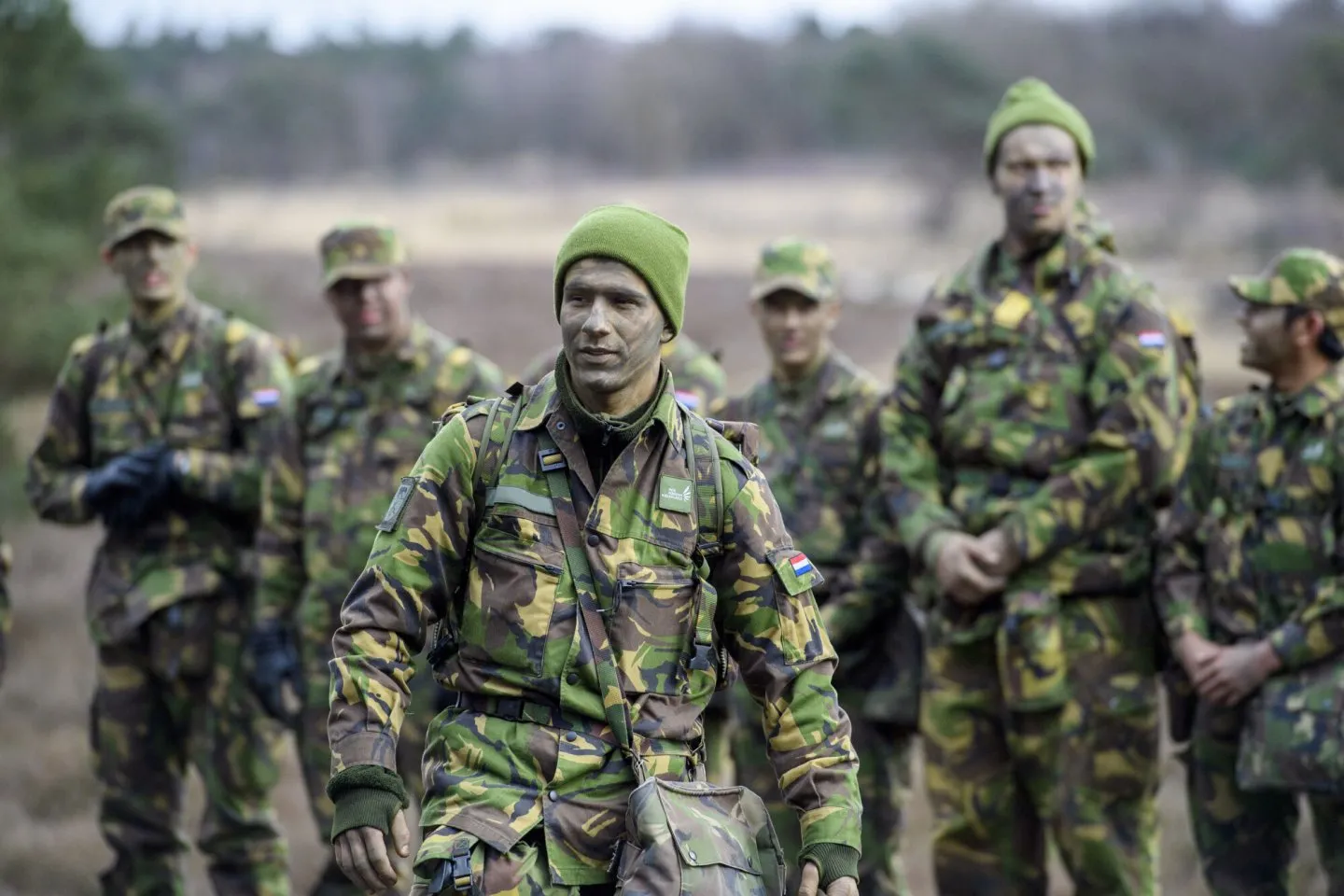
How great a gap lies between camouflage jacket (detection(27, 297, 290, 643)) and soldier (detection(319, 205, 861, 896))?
144 inches

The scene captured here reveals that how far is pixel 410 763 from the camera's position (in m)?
8.03

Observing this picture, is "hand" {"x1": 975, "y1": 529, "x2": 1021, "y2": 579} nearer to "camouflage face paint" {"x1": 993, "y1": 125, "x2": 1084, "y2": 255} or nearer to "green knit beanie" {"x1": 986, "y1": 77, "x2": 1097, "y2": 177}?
"camouflage face paint" {"x1": 993, "y1": 125, "x2": 1084, "y2": 255}

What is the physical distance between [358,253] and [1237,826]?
402 centimetres

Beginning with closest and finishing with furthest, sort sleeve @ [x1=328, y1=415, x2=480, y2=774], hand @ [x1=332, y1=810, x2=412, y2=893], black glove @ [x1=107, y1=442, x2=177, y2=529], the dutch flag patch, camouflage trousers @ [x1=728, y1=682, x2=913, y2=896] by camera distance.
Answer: hand @ [x1=332, y1=810, x2=412, y2=893] → sleeve @ [x1=328, y1=415, x2=480, y2=774] → camouflage trousers @ [x1=728, y1=682, x2=913, y2=896] → black glove @ [x1=107, y1=442, x2=177, y2=529] → the dutch flag patch

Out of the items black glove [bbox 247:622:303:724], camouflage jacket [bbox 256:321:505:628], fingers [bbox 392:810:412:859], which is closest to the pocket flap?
fingers [bbox 392:810:412:859]

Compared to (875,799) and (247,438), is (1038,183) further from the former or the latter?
(247,438)

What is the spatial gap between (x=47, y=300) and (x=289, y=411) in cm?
919

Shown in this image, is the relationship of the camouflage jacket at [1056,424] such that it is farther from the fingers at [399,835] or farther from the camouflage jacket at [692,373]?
the fingers at [399,835]

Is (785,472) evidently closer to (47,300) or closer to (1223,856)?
(1223,856)

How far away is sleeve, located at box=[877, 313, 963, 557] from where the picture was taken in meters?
7.11

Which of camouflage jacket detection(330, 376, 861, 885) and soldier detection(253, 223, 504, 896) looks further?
soldier detection(253, 223, 504, 896)

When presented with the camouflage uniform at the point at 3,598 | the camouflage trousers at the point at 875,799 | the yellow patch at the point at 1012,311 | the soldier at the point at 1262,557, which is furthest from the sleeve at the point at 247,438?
the soldier at the point at 1262,557

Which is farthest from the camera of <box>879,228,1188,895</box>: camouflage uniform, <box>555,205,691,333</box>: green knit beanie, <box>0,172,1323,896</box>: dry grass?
<box>0,172,1323,896</box>: dry grass

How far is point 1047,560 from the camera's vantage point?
694 cm
